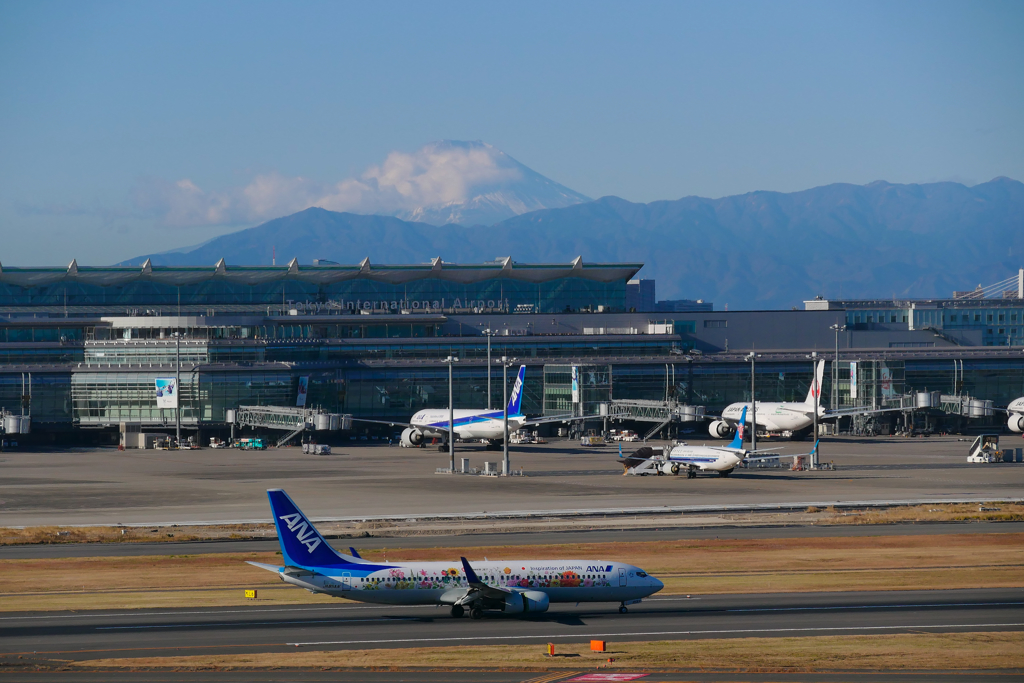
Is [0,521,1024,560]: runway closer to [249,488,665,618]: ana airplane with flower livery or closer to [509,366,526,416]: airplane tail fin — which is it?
[249,488,665,618]: ana airplane with flower livery

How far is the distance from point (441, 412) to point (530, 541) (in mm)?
72727

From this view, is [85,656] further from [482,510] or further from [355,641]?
[482,510]

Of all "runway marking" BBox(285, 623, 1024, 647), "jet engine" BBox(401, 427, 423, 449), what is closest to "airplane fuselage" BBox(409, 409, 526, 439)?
"jet engine" BBox(401, 427, 423, 449)

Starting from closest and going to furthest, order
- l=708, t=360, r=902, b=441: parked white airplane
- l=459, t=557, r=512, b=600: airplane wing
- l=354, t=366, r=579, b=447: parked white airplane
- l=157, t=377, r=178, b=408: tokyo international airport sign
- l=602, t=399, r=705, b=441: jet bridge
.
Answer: l=459, t=557, r=512, b=600: airplane wing < l=354, t=366, r=579, b=447: parked white airplane < l=708, t=360, r=902, b=441: parked white airplane < l=602, t=399, r=705, b=441: jet bridge < l=157, t=377, r=178, b=408: tokyo international airport sign

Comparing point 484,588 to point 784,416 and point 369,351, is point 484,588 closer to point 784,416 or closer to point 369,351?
point 784,416

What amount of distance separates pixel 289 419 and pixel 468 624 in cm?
10721

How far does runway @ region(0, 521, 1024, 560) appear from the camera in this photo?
209ft

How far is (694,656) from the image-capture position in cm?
3953

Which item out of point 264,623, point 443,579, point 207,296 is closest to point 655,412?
point 207,296

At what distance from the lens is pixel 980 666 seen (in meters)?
38.2

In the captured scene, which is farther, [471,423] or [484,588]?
[471,423]

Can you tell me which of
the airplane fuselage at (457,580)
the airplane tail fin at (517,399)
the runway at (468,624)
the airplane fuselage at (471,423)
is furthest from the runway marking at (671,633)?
the airplane fuselage at (471,423)

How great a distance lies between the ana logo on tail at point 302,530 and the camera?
45.6m

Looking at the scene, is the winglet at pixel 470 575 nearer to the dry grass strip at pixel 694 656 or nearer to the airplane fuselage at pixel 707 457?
the dry grass strip at pixel 694 656
